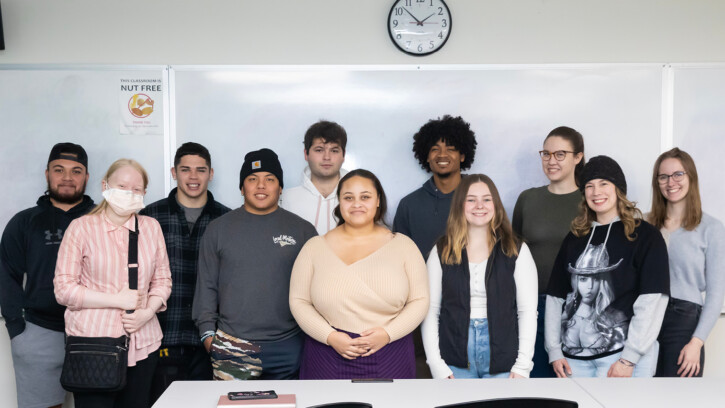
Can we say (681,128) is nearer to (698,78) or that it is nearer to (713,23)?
(698,78)

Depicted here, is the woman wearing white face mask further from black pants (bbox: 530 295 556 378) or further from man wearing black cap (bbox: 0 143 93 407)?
black pants (bbox: 530 295 556 378)

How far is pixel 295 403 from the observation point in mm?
1880

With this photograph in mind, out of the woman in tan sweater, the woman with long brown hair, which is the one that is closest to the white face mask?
the woman in tan sweater

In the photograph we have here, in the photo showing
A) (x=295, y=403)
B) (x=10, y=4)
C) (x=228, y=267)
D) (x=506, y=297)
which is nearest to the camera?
(x=295, y=403)

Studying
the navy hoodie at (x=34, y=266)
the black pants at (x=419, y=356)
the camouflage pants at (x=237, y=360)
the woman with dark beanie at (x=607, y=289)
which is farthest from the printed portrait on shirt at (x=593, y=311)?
the navy hoodie at (x=34, y=266)

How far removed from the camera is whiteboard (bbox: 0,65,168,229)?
11.8 ft

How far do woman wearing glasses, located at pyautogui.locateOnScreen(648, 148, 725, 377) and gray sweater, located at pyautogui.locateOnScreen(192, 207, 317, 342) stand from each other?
1.81m

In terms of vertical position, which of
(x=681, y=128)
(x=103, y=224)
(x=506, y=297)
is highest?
(x=681, y=128)

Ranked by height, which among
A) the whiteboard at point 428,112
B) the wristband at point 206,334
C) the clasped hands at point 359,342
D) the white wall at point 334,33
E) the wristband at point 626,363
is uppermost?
the white wall at point 334,33

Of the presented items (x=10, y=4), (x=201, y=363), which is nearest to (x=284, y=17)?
(x=10, y=4)

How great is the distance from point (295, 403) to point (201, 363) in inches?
58.6

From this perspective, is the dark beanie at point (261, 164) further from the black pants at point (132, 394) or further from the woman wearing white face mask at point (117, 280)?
the black pants at point (132, 394)

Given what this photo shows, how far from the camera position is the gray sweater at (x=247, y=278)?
279cm

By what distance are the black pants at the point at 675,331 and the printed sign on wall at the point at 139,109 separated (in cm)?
300
